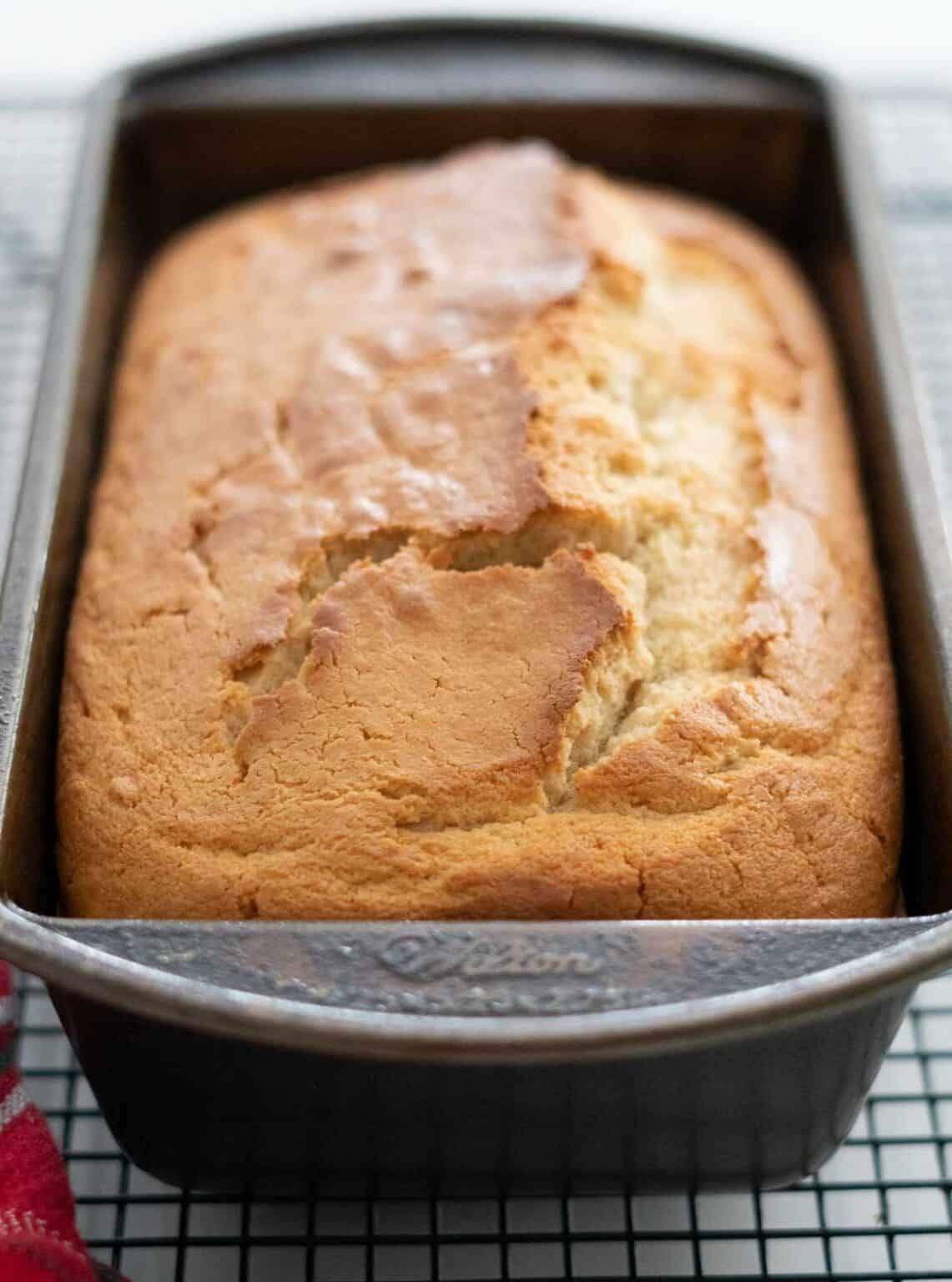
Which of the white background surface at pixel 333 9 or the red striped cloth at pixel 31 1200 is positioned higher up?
the white background surface at pixel 333 9

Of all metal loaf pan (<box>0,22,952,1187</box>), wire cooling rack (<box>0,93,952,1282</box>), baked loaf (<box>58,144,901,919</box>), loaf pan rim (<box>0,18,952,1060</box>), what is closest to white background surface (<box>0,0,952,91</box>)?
Result: metal loaf pan (<box>0,22,952,1187</box>)

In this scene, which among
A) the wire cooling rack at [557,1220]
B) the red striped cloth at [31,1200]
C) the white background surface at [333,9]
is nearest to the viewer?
the red striped cloth at [31,1200]

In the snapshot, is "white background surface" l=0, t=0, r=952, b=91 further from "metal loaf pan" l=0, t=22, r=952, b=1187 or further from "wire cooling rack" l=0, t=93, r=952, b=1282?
"wire cooling rack" l=0, t=93, r=952, b=1282

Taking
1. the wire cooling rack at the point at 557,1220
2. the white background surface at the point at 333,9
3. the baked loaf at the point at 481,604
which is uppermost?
the white background surface at the point at 333,9

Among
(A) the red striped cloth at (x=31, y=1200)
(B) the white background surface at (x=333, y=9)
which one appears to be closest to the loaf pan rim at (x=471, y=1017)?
(A) the red striped cloth at (x=31, y=1200)

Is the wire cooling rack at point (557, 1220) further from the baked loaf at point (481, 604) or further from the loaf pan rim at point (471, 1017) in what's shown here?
the baked loaf at point (481, 604)

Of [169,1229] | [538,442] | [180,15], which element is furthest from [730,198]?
[169,1229]

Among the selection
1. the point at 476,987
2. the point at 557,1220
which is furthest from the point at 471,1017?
the point at 557,1220
